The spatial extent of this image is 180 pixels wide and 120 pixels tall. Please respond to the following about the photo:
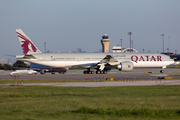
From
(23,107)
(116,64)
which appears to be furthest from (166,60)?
(23,107)

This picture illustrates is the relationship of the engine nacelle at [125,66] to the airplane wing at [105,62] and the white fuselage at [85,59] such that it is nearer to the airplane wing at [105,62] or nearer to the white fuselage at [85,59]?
the airplane wing at [105,62]

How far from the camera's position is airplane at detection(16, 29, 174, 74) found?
51969 millimetres

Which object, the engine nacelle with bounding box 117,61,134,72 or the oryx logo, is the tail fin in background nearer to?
the oryx logo

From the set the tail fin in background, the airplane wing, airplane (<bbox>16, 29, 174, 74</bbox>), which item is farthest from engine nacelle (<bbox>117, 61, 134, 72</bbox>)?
the tail fin in background

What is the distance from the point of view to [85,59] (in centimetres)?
5359

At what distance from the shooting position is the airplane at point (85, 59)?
2046 inches

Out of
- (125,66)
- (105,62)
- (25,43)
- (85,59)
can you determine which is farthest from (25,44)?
(125,66)

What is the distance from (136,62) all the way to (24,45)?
892 inches

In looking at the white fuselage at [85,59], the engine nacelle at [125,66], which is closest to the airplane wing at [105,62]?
the white fuselage at [85,59]

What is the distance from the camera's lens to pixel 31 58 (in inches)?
2040

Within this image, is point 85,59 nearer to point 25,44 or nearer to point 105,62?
point 105,62

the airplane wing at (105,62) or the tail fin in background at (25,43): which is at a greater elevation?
the tail fin in background at (25,43)

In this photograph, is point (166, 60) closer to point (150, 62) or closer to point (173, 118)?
point (150, 62)

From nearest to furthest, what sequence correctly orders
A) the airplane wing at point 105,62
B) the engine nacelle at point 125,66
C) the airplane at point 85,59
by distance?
the engine nacelle at point 125,66 < the airplane at point 85,59 < the airplane wing at point 105,62
